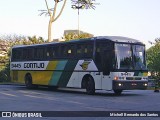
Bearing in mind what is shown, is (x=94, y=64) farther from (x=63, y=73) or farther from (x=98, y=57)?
(x=63, y=73)

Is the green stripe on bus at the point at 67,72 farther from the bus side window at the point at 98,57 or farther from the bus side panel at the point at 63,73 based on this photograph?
the bus side window at the point at 98,57

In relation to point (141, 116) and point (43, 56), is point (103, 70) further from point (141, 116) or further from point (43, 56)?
point (141, 116)

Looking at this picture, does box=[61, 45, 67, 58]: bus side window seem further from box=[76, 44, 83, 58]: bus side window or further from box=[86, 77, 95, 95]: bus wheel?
box=[86, 77, 95, 95]: bus wheel

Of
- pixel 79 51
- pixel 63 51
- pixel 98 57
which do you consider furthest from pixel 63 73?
pixel 98 57

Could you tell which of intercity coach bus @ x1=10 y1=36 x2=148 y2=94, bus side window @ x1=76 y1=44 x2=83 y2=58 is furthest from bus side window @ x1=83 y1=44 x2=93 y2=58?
bus side window @ x1=76 y1=44 x2=83 y2=58

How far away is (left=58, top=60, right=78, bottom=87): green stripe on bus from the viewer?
22375 millimetres

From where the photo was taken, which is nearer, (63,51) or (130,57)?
(130,57)

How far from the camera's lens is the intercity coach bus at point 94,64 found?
19.7 metres

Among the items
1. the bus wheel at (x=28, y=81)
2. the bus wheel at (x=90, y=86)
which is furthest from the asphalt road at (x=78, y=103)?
the bus wheel at (x=28, y=81)

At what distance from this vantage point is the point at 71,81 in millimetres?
22609

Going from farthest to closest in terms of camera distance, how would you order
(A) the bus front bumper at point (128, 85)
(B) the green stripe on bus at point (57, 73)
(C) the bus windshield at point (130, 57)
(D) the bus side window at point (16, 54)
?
1. (D) the bus side window at point (16, 54)
2. (B) the green stripe on bus at point (57, 73)
3. (C) the bus windshield at point (130, 57)
4. (A) the bus front bumper at point (128, 85)

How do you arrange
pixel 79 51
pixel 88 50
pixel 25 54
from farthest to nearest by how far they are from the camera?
1. pixel 25 54
2. pixel 79 51
3. pixel 88 50

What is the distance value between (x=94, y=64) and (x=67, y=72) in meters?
2.85

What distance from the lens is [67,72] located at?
22938 millimetres
